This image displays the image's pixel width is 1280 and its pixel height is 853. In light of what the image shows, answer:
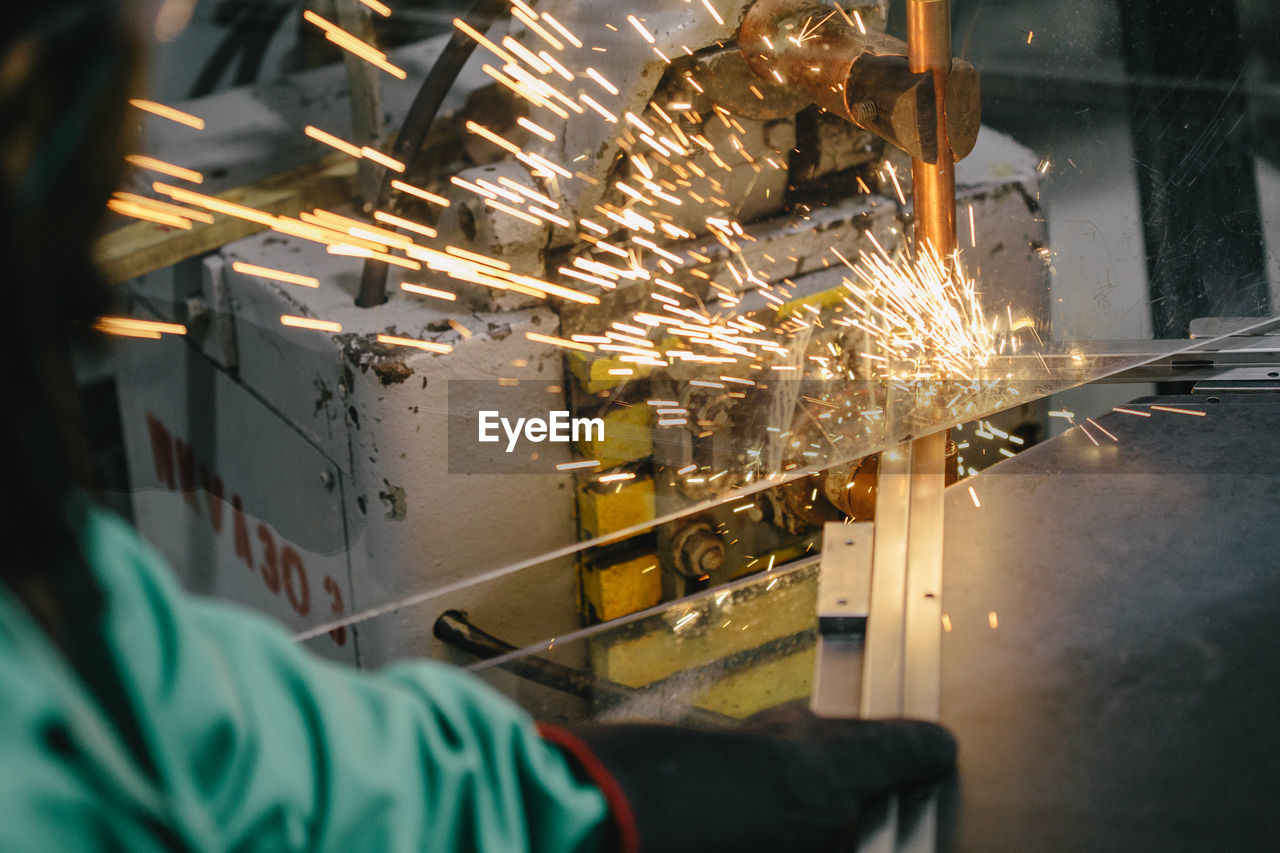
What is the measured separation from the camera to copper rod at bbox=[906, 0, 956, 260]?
1335 mm

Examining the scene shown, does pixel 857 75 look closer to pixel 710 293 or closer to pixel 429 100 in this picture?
pixel 710 293

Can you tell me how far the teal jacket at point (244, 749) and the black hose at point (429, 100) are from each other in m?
1.08

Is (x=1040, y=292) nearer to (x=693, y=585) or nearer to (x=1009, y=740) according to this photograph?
(x=693, y=585)

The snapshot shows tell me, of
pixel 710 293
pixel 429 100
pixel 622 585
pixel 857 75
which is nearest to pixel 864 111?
pixel 857 75

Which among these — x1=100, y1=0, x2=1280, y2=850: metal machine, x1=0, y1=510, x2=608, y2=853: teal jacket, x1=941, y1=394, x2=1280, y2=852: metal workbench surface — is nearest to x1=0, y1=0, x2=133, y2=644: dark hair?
x1=0, y1=510, x2=608, y2=853: teal jacket

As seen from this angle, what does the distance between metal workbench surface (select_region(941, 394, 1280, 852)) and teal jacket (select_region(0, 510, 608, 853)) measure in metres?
0.37

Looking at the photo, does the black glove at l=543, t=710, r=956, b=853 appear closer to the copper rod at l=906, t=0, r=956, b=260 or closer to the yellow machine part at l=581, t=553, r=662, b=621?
the copper rod at l=906, t=0, r=956, b=260

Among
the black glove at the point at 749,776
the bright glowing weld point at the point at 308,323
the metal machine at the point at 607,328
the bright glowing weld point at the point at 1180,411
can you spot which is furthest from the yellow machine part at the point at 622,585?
the black glove at the point at 749,776

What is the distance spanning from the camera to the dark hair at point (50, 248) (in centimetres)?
45

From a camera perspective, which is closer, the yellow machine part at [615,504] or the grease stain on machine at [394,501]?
the grease stain on machine at [394,501]

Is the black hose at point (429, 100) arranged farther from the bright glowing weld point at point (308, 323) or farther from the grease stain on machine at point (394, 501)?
the grease stain on machine at point (394, 501)

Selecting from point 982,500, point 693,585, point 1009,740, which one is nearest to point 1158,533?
point 982,500

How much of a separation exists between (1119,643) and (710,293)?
96cm

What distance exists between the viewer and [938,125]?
1347 mm
